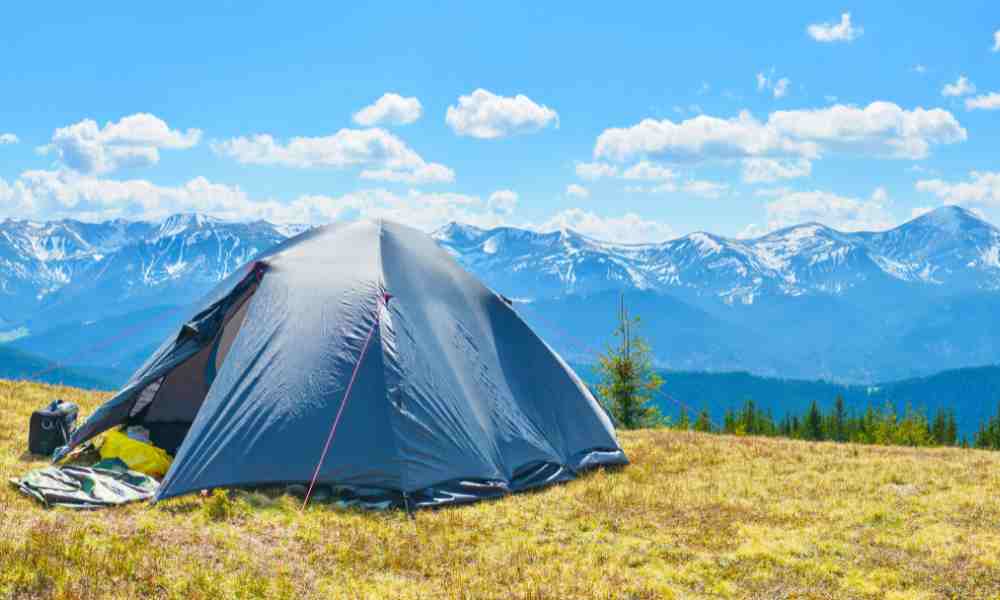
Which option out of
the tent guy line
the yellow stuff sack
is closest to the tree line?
the tent guy line

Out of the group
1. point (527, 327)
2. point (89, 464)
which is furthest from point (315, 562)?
point (527, 327)

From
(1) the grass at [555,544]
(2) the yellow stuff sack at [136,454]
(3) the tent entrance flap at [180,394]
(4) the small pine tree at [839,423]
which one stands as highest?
(3) the tent entrance flap at [180,394]

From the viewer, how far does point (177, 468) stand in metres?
12.2

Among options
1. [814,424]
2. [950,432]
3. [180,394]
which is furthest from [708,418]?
[814,424]

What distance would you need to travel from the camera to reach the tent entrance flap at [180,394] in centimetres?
1705

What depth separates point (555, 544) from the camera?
430 inches

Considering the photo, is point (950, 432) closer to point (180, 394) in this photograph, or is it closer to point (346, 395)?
point (180, 394)

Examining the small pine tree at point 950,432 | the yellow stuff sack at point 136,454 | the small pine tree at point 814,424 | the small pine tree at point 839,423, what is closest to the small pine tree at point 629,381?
the yellow stuff sack at point 136,454

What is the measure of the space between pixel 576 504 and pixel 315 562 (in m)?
5.27

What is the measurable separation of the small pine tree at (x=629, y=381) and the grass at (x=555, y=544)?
21851mm

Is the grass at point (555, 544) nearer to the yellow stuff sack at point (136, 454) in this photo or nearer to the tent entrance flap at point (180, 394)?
the yellow stuff sack at point (136, 454)

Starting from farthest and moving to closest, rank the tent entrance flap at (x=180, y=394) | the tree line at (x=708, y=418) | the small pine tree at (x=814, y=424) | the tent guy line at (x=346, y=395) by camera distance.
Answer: the small pine tree at (x=814, y=424)
the tree line at (x=708, y=418)
the tent entrance flap at (x=180, y=394)
the tent guy line at (x=346, y=395)

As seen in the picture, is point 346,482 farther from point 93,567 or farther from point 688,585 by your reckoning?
point 688,585

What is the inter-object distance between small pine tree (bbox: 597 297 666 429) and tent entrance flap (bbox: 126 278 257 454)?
23.4 meters
